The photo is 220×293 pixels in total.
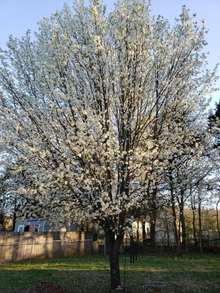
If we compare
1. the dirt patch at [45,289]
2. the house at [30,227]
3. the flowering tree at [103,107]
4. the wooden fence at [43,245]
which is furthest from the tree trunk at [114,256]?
the house at [30,227]

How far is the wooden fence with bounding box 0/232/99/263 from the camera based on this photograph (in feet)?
63.2

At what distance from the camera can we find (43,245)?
877 inches

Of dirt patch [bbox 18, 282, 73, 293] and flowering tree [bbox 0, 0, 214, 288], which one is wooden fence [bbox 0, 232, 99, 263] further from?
flowering tree [bbox 0, 0, 214, 288]

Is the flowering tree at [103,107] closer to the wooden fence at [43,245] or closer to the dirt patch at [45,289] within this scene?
the dirt patch at [45,289]

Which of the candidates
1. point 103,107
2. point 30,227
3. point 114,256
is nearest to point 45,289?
point 114,256

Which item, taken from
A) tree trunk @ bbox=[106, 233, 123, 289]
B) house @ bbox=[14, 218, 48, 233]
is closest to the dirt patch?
tree trunk @ bbox=[106, 233, 123, 289]

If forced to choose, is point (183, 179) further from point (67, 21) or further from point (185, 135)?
point (67, 21)

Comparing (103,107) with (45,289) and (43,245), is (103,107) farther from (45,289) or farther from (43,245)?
(43,245)

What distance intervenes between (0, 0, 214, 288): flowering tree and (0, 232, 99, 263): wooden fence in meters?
11.6

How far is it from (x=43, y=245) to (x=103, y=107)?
16.0m

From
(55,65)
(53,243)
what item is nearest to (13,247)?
(53,243)

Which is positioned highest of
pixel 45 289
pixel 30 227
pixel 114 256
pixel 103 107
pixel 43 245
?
pixel 103 107

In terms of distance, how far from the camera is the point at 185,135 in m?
9.12

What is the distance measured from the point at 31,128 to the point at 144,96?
9.90 feet
